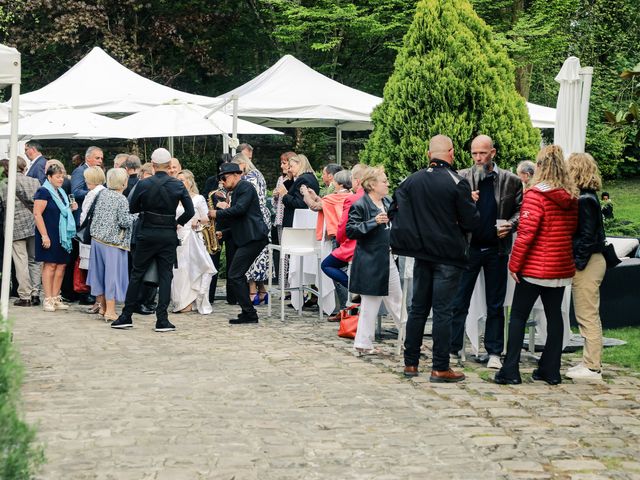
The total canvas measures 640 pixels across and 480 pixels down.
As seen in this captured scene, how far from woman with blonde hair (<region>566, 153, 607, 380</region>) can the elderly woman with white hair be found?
5.51m

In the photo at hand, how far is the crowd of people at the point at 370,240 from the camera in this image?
28.2 ft

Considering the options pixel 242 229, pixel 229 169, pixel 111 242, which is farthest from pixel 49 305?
pixel 229 169

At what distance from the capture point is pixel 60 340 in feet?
35.7

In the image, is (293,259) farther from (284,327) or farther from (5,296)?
(5,296)

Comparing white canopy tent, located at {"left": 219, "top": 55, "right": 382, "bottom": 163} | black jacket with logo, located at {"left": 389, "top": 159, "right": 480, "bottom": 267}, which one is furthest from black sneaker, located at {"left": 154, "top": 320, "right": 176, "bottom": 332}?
white canopy tent, located at {"left": 219, "top": 55, "right": 382, "bottom": 163}

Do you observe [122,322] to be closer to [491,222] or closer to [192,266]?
[192,266]

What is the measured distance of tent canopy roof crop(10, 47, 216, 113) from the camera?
19.2 meters

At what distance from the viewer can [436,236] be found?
8609 millimetres

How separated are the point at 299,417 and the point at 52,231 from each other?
22.2 ft

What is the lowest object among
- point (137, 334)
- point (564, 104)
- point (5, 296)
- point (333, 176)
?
point (137, 334)

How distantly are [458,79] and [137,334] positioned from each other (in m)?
4.77

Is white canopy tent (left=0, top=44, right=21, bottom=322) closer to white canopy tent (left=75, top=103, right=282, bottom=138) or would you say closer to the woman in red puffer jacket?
the woman in red puffer jacket

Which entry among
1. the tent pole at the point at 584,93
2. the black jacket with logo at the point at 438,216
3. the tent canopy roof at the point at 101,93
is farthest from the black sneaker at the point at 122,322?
the tent canopy roof at the point at 101,93

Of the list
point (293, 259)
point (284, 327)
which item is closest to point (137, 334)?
point (284, 327)
